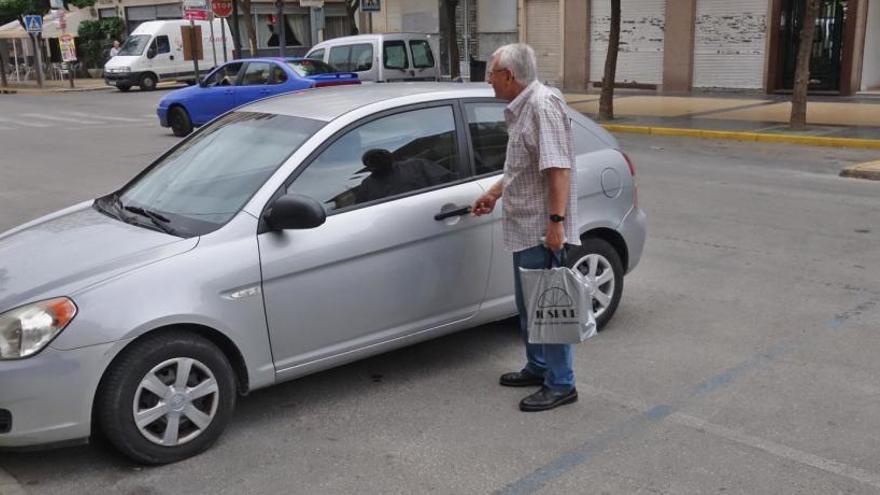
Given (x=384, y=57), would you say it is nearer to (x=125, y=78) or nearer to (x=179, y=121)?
(x=179, y=121)

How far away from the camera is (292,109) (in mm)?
4914

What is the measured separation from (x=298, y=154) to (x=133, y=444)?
61.6 inches

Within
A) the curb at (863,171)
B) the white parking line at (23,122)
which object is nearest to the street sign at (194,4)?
the white parking line at (23,122)

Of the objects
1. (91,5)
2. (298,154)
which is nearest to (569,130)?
(298,154)

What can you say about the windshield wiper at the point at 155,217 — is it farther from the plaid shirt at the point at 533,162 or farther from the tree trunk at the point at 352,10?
the tree trunk at the point at 352,10

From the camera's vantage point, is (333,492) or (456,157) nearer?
(333,492)

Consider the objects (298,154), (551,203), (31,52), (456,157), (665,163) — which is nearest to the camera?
(551,203)

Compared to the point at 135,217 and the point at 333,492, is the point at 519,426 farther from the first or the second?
the point at 135,217

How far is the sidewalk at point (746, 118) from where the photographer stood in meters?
14.6

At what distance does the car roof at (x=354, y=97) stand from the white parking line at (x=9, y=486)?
87.4 inches

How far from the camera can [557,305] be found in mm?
4195

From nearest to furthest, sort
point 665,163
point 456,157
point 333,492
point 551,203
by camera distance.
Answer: point 333,492 → point 551,203 → point 456,157 → point 665,163

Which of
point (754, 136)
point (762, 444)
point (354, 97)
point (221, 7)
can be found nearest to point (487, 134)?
point (354, 97)

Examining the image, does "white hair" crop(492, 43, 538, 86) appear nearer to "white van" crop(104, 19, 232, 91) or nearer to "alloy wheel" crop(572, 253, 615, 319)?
"alloy wheel" crop(572, 253, 615, 319)
